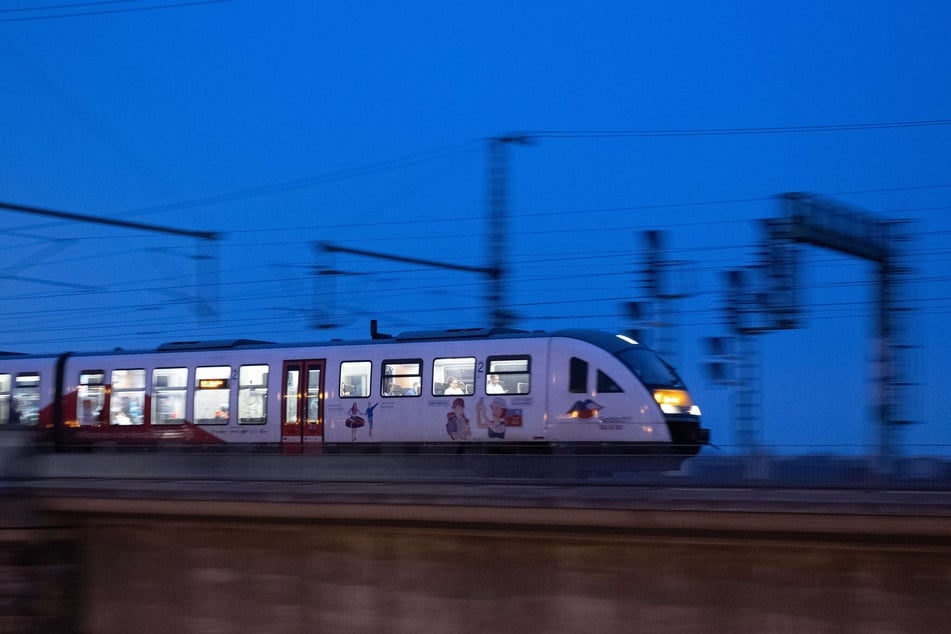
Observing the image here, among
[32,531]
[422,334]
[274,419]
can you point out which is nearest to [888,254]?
[422,334]

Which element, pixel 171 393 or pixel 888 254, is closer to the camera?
pixel 888 254

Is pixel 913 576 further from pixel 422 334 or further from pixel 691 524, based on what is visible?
pixel 422 334

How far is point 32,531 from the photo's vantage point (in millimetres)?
14477

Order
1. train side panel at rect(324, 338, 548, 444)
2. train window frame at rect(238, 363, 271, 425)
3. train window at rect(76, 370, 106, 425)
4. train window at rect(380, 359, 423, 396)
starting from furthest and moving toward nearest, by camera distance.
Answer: train window at rect(76, 370, 106, 425), train window frame at rect(238, 363, 271, 425), train window at rect(380, 359, 423, 396), train side panel at rect(324, 338, 548, 444)

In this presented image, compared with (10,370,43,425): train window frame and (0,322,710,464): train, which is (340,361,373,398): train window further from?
(10,370,43,425): train window frame

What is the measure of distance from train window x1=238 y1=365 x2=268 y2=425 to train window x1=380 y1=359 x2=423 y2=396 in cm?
309

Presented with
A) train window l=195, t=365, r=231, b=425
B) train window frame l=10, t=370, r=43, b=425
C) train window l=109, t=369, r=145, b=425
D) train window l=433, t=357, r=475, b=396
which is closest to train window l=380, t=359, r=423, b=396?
train window l=433, t=357, r=475, b=396

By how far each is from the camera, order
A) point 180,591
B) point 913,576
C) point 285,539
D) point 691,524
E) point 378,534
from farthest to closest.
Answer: point 180,591 < point 285,539 < point 378,534 < point 691,524 < point 913,576

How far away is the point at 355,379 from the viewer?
84.3 feet

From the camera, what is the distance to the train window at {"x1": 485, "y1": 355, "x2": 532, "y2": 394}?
23.8 meters

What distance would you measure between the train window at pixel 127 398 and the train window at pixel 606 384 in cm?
1136

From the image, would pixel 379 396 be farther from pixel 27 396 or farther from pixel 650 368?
pixel 27 396

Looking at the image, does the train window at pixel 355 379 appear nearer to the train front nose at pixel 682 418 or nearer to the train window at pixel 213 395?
the train window at pixel 213 395

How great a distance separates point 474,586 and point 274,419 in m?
15.7
